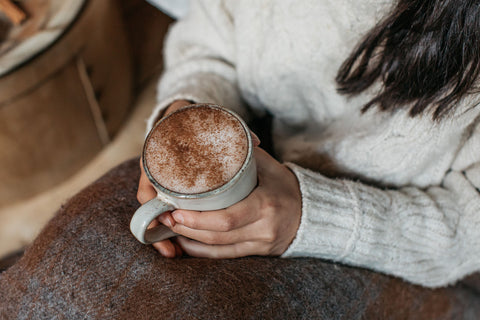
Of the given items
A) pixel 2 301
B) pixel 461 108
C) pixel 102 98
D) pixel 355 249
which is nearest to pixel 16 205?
pixel 102 98

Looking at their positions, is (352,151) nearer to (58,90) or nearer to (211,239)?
(211,239)

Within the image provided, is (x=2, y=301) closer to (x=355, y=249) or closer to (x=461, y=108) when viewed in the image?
(x=355, y=249)

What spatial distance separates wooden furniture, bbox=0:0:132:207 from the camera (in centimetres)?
105

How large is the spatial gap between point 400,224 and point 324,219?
136mm

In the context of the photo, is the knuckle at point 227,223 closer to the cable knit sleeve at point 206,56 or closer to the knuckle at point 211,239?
the knuckle at point 211,239

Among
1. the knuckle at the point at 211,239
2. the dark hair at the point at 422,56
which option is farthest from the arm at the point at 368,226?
the dark hair at the point at 422,56

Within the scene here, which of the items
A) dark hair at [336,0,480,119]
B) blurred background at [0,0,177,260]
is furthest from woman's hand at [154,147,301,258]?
blurred background at [0,0,177,260]

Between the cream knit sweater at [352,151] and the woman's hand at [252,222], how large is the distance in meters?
0.03

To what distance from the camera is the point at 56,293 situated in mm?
524

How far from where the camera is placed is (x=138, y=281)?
1.75 ft

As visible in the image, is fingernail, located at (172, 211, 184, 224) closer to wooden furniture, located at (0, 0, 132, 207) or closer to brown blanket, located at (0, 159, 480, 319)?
brown blanket, located at (0, 159, 480, 319)

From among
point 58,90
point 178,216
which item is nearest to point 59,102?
point 58,90

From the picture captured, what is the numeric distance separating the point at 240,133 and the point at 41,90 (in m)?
0.89

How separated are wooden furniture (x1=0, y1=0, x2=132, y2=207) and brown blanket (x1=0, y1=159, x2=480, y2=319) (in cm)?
59
